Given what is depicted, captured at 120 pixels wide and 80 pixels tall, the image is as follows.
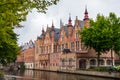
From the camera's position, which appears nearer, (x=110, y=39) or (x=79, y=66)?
(x=110, y=39)

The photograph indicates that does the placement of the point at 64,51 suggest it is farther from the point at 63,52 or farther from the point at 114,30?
the point at 114,30

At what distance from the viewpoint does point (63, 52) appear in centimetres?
8725

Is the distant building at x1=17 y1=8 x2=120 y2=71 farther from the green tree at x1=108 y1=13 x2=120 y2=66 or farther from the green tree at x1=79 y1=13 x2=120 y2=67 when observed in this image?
the green tree at x1=108 y1=13 x2=120 y2=66

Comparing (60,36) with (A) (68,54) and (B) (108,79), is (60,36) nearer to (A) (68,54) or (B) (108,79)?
(A) (68,54)

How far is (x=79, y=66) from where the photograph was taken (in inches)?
3059

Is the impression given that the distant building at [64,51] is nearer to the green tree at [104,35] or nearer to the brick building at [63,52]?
the brick building at [63,52]

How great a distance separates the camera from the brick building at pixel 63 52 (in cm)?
7794

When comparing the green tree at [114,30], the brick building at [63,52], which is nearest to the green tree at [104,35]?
the green tree at [114,30]

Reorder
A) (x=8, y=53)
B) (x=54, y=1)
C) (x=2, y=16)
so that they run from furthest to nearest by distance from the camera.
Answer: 1. (x=8, y=53)
2. (x=2, y=16)
3. (x=54, y=1)

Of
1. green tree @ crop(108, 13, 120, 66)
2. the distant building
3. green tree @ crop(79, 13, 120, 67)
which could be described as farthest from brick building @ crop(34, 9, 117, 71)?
green tree @ crop(108, 13, 120, 66)

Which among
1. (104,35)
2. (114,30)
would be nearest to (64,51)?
(104,35)

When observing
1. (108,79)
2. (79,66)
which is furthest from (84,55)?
(108,79)

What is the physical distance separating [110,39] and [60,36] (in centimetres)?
3953

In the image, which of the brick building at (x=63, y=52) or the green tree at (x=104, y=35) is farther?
the brick building at (x=63, y=52)
